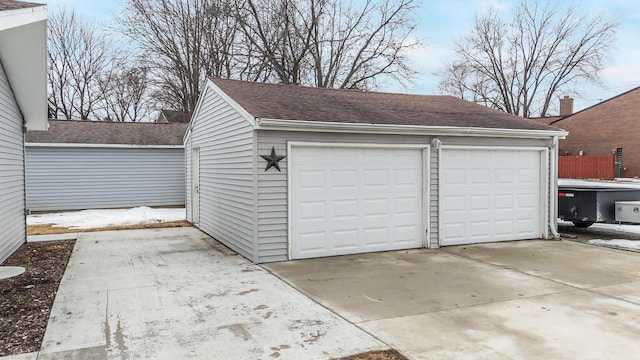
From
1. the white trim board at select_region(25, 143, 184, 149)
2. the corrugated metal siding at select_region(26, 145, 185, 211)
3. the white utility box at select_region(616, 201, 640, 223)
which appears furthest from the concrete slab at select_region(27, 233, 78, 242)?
the white utility box at select_region(616, 201, 640, 223)

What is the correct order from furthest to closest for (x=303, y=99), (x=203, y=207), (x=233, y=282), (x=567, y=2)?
1. (x=567, y=2)
2. (x=203, y=207)
3. (x=303, y=99)
4. (x=233, y=282)

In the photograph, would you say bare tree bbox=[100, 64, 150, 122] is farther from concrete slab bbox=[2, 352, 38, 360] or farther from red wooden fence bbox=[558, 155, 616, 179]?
red wooden fence bbox=[558, 155, 616, 179]

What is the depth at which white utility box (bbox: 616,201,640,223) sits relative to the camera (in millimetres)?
9617

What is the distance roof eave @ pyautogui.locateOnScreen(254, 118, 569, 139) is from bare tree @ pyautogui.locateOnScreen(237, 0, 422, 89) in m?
14.3

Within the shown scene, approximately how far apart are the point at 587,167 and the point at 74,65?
32812 millimetres

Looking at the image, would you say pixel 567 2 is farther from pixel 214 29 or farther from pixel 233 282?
pixel 233 282

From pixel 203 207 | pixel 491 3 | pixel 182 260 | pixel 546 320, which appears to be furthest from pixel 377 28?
pixel 546 320

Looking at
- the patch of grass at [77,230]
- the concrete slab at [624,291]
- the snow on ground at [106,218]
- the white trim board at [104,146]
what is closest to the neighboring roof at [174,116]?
the white trim board at [104,146]

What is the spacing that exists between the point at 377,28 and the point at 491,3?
13950 millimetres

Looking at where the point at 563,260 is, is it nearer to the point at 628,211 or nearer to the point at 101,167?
the point at 628,211

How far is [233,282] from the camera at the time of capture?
6.21 m

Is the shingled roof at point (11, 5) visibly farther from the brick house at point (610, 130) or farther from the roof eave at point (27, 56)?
the brick house at point (610, 130)

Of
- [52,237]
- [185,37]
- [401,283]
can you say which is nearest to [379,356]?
[401,283]

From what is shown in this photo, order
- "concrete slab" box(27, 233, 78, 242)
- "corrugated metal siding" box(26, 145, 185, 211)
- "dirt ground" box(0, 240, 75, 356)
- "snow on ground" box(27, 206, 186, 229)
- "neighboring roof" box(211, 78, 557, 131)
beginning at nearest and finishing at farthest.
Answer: "dirt ground" box(0, 240, 75, 356) < "neighboring roof" box(211, 78, 557, 131) < "concrete slab" box(27, 233, 78, 242) < "snow on ground" box(27, 206, 186, 229) < "corrugated metal siding" box(26, 145, 185, 211)
